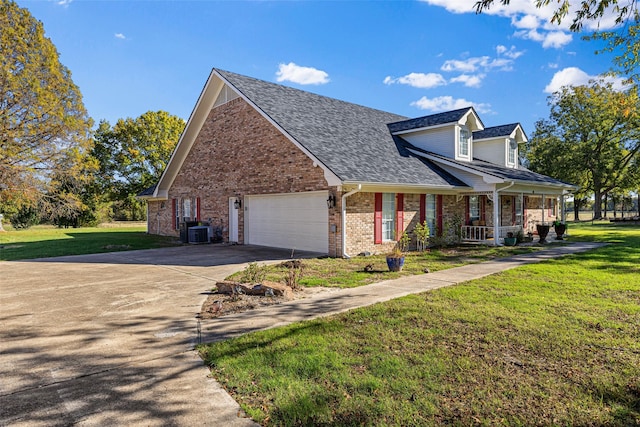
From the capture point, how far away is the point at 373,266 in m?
10.9

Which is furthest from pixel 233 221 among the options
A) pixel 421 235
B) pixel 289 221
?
pixel 421 235

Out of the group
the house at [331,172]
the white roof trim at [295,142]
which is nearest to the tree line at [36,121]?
the house at [331,172]

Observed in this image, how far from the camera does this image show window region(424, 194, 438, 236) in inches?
611

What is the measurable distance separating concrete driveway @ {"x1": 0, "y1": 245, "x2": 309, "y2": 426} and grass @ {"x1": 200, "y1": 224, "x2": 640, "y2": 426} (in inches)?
16.5

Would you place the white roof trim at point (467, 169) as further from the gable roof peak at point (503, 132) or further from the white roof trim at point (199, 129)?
the white roof trim at point (199, 129)

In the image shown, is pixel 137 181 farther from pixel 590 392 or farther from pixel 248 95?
pixel 590 392

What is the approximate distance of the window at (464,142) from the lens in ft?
60.1

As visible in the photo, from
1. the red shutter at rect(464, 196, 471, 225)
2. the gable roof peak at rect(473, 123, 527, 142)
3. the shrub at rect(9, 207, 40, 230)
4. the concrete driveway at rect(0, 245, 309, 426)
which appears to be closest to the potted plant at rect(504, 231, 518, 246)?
the red shutter at rect(464, 196, 471, 225)

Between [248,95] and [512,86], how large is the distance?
14.1 meters

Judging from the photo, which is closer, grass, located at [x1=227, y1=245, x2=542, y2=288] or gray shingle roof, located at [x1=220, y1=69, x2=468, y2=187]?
grass, located at [x1=227, y1=245, x2=542, y2=288]

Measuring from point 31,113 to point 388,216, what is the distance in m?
20.1

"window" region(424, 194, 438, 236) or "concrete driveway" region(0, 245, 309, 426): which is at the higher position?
"window" region(424, 194, 438, 236)

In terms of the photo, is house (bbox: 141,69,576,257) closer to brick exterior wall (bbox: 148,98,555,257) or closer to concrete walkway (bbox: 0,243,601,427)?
brick exterior wall (bbox: 148,98,555,257)

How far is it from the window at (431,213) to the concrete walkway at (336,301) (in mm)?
4621
